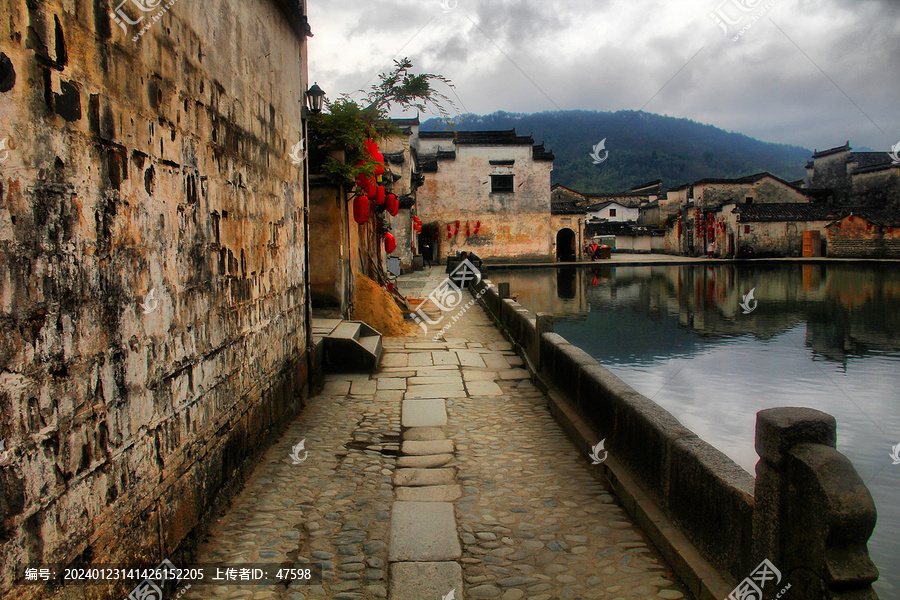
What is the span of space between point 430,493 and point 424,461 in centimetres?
63

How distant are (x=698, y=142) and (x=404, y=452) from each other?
5779 inches

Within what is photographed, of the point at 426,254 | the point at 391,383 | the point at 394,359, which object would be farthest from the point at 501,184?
the point at 391,383

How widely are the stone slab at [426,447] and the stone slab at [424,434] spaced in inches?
3.1

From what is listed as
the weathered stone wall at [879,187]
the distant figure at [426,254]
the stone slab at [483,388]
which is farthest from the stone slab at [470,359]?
the weathered stone wall at [879,187]

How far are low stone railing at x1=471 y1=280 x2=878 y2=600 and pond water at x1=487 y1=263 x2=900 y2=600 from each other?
164 cm

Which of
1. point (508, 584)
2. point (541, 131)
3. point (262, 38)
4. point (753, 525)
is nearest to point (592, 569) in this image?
point (508, 584)

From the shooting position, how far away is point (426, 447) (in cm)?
512

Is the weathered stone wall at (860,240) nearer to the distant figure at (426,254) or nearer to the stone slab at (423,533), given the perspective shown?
the distant figure at (426,254)

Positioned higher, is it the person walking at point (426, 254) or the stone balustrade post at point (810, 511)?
the person walking at point (426, 254)

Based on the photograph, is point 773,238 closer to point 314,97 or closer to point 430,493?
point 314,97

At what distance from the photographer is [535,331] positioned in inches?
298

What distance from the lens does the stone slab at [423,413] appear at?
5770 millimetres

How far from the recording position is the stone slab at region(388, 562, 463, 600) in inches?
117

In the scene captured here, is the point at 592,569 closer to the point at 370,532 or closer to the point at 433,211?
the point at 370,532
